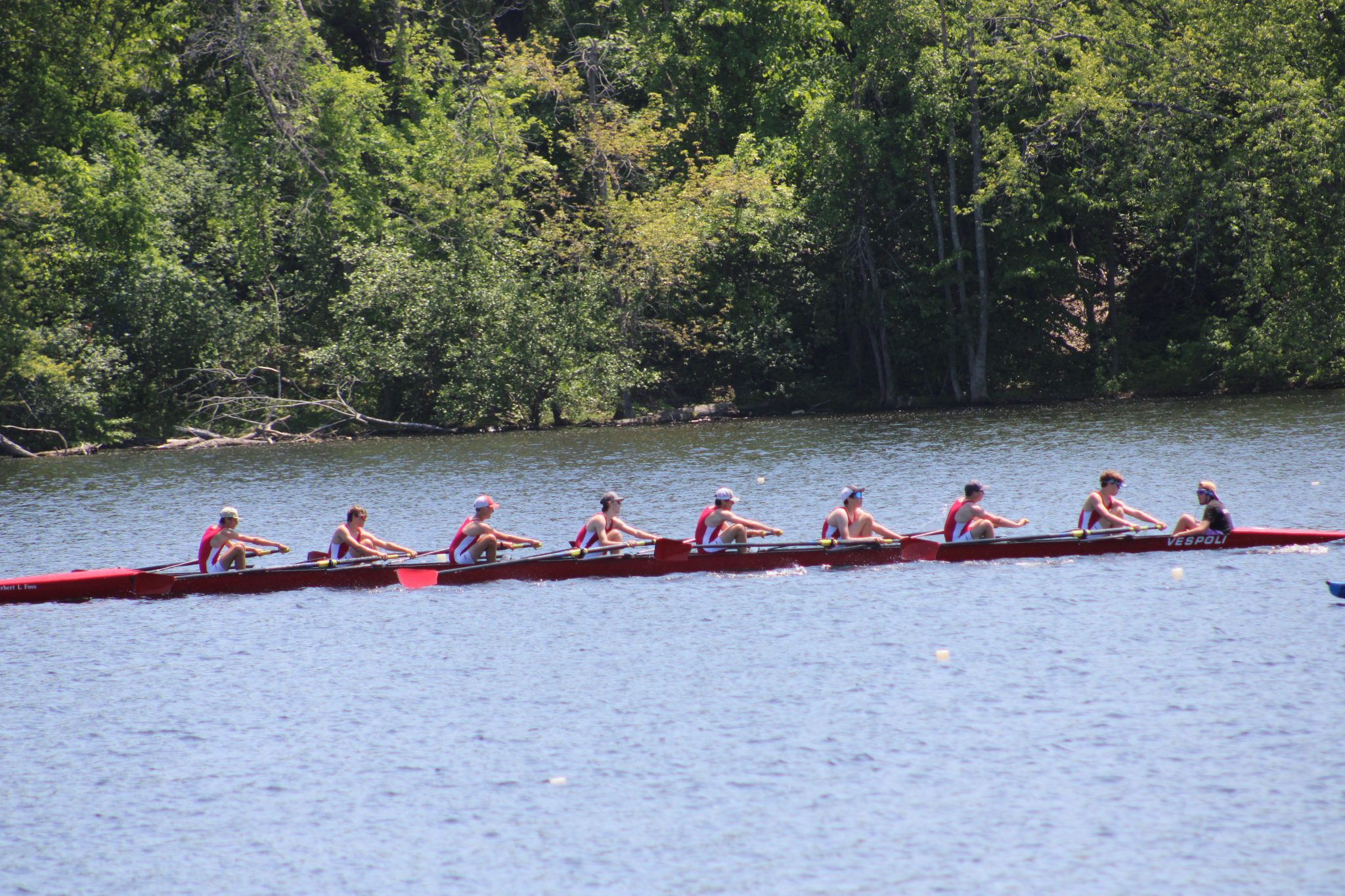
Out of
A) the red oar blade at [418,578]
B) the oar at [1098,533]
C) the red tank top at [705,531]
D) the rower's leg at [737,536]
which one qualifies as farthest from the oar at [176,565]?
the oar at [1098,533]

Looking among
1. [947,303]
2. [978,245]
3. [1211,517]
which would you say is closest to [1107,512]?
[1211,517]

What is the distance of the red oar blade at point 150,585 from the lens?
24.7m

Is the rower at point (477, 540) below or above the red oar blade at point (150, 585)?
above

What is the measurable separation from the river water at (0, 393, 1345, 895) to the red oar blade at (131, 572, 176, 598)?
0.85 feet

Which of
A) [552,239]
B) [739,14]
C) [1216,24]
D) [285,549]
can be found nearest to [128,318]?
[552,239]

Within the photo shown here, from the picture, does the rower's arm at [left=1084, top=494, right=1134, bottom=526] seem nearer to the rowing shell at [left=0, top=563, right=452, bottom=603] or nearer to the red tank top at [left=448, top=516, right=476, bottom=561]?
the red tank top at [left=448, top=516, right=476, bottom=561]

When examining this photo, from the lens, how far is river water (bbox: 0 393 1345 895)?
12.4 meters

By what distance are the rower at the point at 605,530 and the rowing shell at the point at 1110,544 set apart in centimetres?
495

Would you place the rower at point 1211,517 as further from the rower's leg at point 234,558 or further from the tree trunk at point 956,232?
the tree trunk at point 956,232

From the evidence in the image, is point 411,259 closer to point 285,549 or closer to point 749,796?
point 285,549

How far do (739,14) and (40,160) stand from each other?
28570 millimetres

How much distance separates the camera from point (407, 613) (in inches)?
897

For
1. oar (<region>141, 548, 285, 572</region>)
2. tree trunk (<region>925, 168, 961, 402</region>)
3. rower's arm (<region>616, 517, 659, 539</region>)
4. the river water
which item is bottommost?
the river water

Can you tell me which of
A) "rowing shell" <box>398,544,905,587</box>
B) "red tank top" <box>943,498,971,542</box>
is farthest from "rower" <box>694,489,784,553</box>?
"red tank top" <box>943,498,971,542</box>
